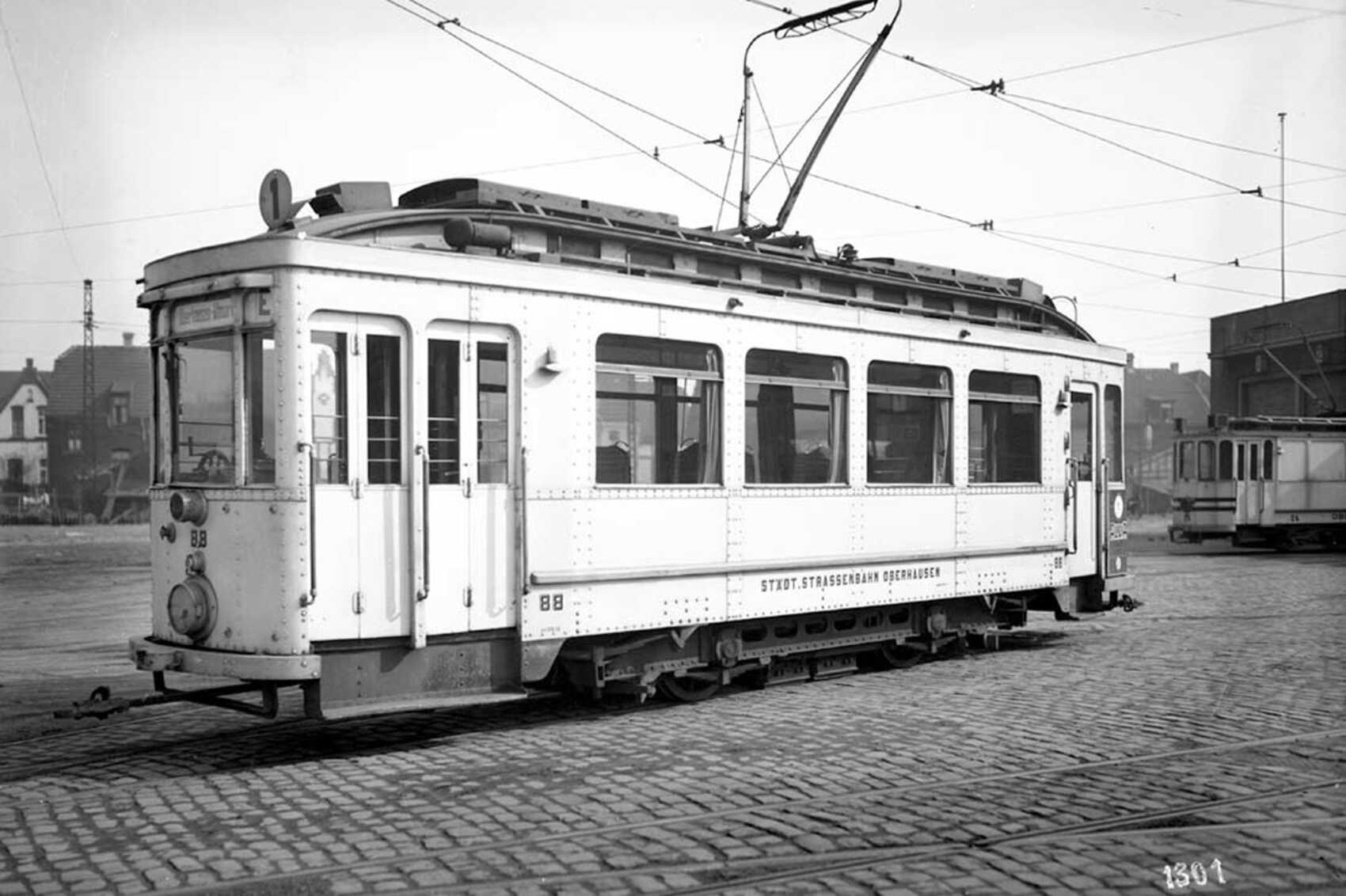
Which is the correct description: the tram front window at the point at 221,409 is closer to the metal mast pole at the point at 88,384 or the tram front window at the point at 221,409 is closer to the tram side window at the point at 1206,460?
the tram side window at the point at 1206,460

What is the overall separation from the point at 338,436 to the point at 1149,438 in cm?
7638

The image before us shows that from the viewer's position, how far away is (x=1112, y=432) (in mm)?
13688

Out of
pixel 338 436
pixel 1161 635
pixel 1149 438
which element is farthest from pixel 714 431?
pixel 1149 438

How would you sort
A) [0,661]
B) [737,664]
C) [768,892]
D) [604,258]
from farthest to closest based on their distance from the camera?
[0,661]
[737,664]
[604,258]
[768,892]

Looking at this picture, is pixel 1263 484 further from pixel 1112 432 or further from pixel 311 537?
pixel 311 537

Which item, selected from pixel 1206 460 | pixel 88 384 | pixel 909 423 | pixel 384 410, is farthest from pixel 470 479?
pixel 88 384

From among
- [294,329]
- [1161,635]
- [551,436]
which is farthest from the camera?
[1161,635]

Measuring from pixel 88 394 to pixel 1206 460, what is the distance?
40.2 m

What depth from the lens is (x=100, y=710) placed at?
7.32m

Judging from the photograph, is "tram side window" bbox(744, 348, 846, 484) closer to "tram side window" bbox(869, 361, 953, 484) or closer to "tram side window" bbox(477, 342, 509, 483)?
"tram side window" bbox(869, 361, 953, 484)

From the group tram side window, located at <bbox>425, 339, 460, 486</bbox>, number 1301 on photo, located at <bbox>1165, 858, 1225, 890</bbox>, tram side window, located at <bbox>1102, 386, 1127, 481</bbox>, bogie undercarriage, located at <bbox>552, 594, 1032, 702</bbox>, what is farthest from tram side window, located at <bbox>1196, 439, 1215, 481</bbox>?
number 1301 on photo, located at <bbox>1165, 858, 1225, 890</bbox>

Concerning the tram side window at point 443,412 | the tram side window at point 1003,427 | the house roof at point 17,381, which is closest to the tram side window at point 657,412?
the tram side window at point 443,412

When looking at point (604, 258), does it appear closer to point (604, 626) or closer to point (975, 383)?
point (604, 626)

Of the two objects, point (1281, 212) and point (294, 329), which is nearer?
point (294, 329)
